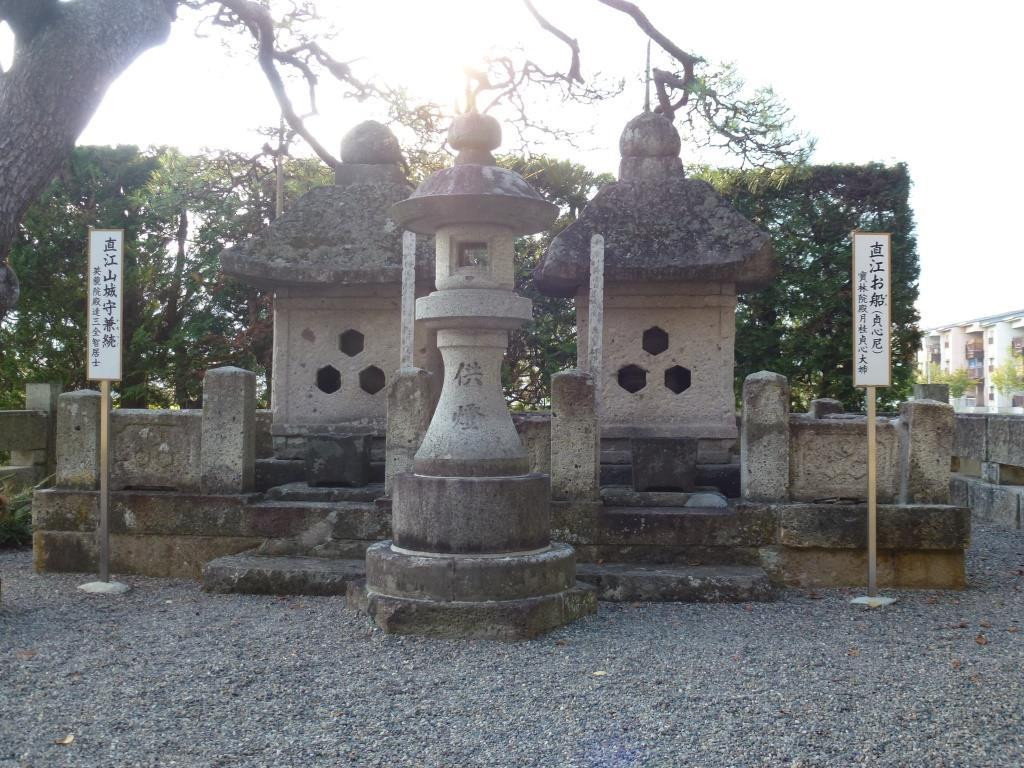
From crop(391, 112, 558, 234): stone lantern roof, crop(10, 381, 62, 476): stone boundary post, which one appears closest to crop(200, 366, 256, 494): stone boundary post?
crop(391, 112, 558, 234): stone lantern roof

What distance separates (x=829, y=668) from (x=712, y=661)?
1.57 feet

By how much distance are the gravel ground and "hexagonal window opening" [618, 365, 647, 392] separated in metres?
2.19

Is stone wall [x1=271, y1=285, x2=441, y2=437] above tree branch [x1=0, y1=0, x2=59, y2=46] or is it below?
below

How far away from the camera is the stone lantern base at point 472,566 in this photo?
165 inches

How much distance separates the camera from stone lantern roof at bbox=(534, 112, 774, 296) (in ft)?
20.8

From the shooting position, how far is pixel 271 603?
5.02m

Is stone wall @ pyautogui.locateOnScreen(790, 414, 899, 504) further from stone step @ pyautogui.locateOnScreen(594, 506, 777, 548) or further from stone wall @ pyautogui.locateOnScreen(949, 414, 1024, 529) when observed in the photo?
stone wall @ pyautogui.locateOnScreen(949, 414, 1024, 529)

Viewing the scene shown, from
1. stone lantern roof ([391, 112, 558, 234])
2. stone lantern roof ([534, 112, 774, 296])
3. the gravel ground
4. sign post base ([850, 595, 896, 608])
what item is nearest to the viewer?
the gravel ground

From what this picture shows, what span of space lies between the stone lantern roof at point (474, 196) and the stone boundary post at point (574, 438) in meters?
1.07

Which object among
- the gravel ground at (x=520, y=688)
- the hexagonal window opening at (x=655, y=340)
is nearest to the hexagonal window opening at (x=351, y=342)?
the hexagonal window opening at (x=655, y=340)

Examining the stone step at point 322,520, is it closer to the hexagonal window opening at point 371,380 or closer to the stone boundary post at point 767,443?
the hexagonal window opening at point 371,380

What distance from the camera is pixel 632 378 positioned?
6809 millimetres

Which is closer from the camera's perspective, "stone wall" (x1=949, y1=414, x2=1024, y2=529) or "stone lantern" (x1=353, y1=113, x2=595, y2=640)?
"stone lantern" (x1=353, y1=113, x2=595, y2=640)

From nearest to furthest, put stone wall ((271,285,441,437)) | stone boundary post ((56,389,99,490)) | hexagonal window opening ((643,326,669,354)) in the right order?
stone boundary post ((56,389,99,490)) < hexagonal window opening ((643,326,669,354)) < stone wall ((271,285,441,437))
